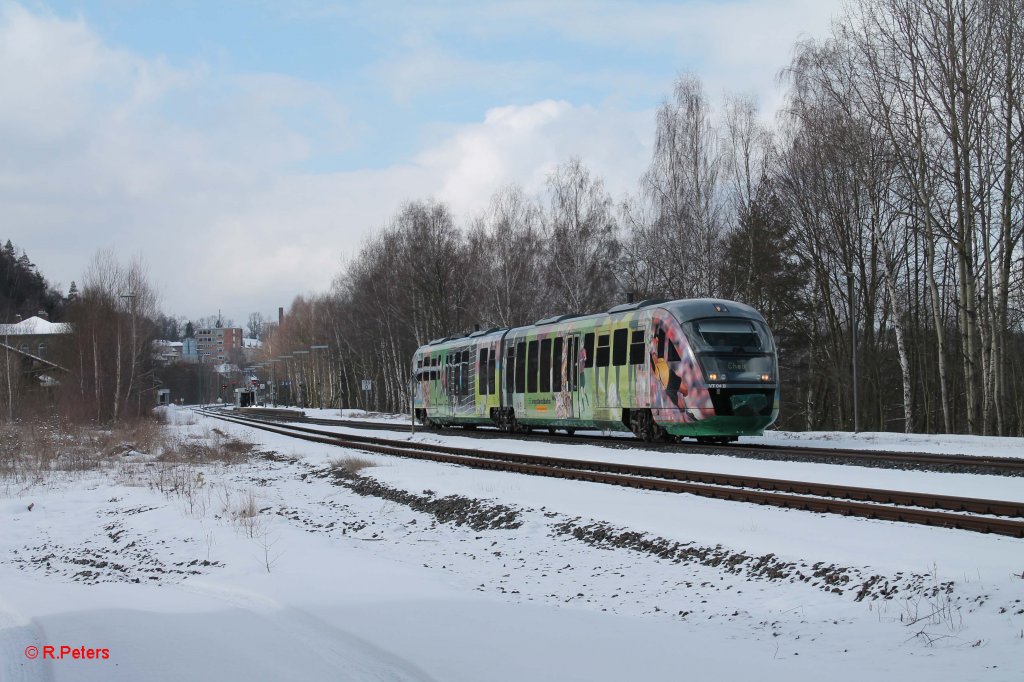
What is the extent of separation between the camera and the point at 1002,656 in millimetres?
6371

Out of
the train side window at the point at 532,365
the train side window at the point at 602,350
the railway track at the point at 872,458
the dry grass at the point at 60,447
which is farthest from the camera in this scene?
the train side window at the point at 532,365

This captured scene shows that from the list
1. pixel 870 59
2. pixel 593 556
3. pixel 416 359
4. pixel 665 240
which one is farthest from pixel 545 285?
pixel 593 556

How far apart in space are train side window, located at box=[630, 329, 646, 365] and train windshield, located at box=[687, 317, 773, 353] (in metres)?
1.87

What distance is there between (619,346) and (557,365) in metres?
3.70

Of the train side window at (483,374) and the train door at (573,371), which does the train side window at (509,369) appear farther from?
the train door at (573,371)

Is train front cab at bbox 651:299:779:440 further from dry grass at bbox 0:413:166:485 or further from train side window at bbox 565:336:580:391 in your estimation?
dry grass at bbox 0:413:166:485

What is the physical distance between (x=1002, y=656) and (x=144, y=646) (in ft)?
20.7

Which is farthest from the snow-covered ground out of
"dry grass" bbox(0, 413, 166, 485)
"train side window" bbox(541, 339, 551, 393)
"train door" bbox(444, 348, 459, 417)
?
"train door" bbox(444, 348, 459, 417)

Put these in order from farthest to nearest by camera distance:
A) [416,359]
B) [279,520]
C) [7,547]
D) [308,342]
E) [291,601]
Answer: [308,342]
[416,359]
[279,520]
[7,547]
[291,601]

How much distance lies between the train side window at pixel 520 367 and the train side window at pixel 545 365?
4.23 ft

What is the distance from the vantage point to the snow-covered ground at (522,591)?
22.4 ft

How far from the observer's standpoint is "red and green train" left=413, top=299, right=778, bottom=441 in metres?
20.7

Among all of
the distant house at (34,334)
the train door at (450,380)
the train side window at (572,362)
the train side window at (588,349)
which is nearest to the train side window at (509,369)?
the train side window at (572,362)

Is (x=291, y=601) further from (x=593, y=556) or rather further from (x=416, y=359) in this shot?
(x=416, y=359)
